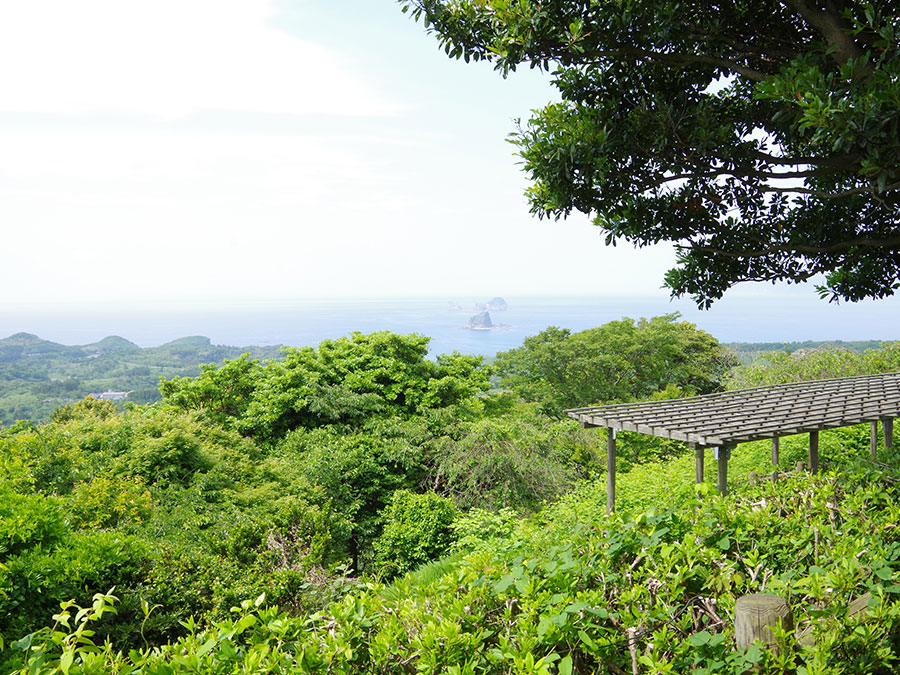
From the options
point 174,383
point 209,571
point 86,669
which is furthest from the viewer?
point 174,383

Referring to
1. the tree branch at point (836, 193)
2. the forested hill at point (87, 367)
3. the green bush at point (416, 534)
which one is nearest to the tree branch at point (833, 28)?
the tree branch at point (836, 193)

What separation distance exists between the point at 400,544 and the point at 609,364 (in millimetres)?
12421

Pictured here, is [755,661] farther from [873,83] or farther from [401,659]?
[873,83]

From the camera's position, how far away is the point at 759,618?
183 cm

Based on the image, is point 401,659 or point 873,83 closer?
point 401,659

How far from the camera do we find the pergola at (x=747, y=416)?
19.4ft

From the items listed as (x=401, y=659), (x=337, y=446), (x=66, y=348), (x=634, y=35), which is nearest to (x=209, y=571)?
(x=401, y=659)

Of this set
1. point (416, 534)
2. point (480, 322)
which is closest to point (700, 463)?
point (416, 534)

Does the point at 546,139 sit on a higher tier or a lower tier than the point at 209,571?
higher

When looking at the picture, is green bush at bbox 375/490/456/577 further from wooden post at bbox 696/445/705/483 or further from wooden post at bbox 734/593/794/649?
wooden post at bbox 734/593/794/649

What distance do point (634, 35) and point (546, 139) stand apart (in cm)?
88

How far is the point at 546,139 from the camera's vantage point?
4.26m

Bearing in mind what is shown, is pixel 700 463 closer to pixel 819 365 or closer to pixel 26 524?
pixel 26 524

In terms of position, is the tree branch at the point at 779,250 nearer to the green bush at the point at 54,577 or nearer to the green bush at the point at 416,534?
the green bush at the point at 54,577
